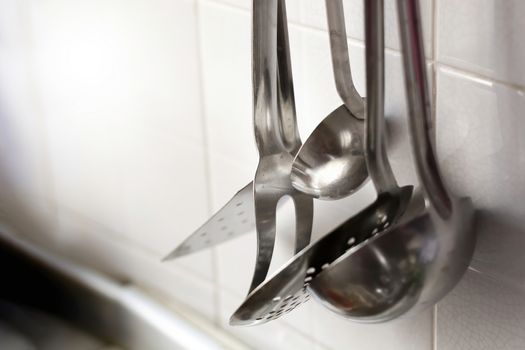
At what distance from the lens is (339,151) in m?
0.67

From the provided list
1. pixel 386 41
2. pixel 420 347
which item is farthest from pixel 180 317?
pixel 386 41

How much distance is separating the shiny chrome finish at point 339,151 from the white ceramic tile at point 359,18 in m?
0.03

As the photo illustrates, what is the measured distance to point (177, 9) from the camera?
2.73 ft

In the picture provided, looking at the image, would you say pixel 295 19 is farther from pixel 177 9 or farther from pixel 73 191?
pixel 73 191

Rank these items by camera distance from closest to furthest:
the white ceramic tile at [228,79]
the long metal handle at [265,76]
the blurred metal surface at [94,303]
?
the long metal handle at [265,76]
the white ceramic tile at [228,79]
the blurred metal surface at [94,303]

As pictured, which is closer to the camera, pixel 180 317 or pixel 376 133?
pixel 376 133

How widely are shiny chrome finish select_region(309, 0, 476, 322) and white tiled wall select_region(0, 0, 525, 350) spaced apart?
0.04 metres

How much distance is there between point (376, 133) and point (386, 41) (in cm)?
9

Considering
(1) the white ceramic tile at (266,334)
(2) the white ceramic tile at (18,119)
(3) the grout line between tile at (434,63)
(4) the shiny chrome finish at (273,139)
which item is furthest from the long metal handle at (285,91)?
(2) the white ceramic tile at (18,119)

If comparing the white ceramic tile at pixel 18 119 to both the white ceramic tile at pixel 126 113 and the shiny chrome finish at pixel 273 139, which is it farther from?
the shiny chrome finish at pixel 273 139

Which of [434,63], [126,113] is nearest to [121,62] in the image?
[126,113]

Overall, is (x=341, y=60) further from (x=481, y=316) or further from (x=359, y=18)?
(x=481, y=316)

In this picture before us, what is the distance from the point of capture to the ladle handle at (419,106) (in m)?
0.55

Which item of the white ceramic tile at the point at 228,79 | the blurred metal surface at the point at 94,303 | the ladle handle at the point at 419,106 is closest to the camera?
the ladle handle at the point at 419,106
